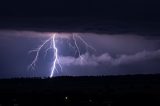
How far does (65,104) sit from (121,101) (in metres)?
9.58

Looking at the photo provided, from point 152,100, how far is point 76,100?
47.4ft

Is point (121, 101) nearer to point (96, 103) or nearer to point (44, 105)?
point (96, 103)

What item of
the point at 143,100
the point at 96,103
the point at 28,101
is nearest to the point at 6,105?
the point at 28,101

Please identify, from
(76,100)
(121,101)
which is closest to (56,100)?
(76,100)

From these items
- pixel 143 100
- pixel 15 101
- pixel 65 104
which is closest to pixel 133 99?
pixel 143 100

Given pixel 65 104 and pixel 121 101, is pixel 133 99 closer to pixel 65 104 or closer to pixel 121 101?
pixel 121 101

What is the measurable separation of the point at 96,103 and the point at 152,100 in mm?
9392

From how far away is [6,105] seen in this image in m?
122

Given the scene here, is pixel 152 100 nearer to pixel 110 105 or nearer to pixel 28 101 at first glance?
pixel 110 105

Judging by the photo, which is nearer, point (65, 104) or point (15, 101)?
point (65, 104)

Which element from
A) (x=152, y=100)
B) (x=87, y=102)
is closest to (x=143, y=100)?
(x=152, y=100)

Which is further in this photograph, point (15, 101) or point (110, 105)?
point (15, 101)

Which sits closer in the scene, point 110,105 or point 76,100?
point 110,105

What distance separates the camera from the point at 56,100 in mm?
129125
